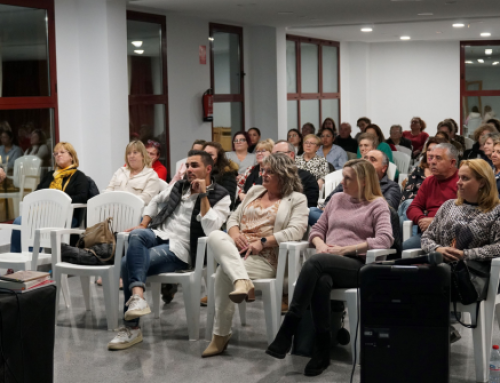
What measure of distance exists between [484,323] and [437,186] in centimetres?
136

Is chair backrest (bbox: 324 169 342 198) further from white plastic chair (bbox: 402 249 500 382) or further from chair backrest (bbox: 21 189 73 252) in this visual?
white plastic chair (bbox: 402 249 500 382)

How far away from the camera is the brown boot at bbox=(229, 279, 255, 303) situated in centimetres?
368

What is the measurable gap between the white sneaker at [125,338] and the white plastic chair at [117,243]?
284mm

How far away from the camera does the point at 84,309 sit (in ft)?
15.9

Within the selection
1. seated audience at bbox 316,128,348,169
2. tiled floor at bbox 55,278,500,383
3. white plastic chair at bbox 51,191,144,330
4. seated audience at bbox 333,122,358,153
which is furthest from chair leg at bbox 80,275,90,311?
seated audience at bbox 333,122,358,153

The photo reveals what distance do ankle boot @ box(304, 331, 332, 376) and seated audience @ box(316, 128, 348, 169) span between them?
14.1ft

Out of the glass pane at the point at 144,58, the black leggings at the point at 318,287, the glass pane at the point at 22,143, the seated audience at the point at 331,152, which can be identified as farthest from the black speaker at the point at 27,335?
the glass pane at the point at 144,58

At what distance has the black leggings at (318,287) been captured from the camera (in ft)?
11.7

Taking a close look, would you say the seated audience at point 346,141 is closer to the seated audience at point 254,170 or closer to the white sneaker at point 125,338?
the seated audience at point 254,170

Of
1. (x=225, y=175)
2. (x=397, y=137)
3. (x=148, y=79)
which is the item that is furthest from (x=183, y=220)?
(x=397, y=137)

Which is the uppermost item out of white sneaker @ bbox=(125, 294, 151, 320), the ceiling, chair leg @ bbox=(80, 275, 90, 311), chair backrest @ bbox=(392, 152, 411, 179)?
the ceiling

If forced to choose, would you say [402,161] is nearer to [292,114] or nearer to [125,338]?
[292,114]

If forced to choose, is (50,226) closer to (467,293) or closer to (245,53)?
(467,293)

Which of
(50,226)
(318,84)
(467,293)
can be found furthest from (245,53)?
(467,293)
